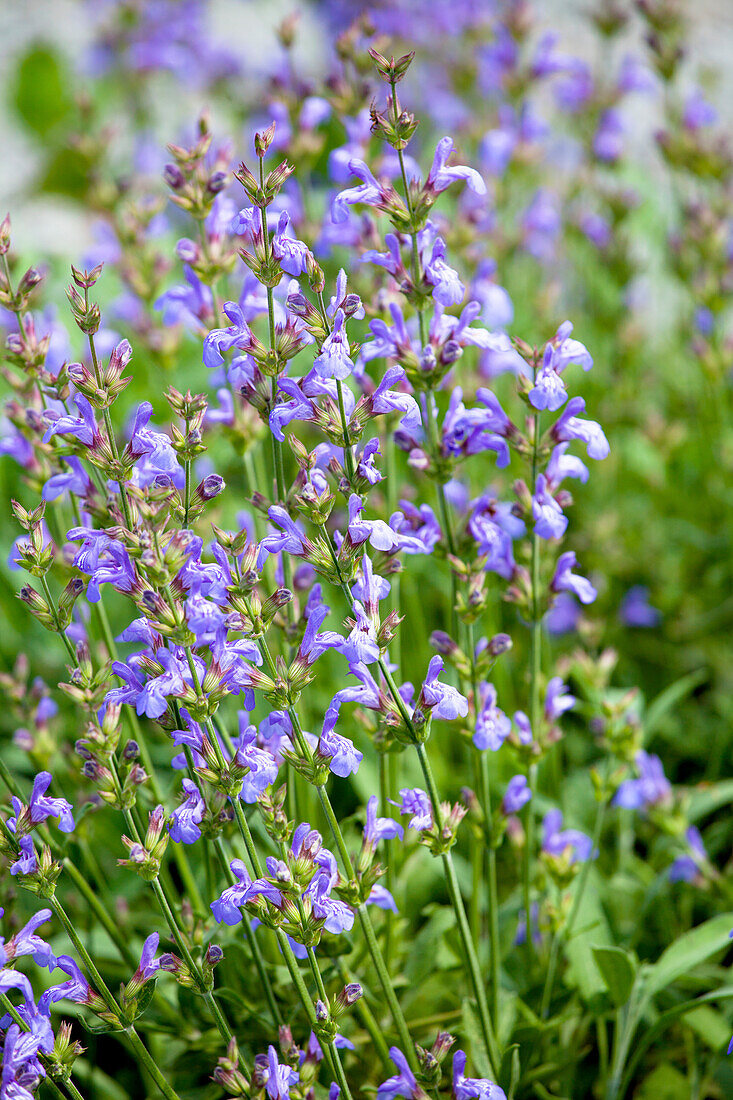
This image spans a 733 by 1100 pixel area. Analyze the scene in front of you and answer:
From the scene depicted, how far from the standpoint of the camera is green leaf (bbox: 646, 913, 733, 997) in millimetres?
2008

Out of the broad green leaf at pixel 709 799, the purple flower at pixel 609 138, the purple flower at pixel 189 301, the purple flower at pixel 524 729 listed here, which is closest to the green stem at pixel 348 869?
the purple flower at pixel 524 729

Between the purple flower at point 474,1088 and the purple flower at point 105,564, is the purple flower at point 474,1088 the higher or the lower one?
the lower one

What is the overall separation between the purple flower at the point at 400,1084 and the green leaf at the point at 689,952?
632 mm

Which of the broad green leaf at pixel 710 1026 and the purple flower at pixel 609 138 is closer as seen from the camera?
the broad green leaf at pixel 710 1026

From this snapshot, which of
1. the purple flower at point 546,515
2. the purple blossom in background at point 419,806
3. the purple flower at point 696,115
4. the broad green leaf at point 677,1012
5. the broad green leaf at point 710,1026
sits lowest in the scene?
the broad green leaf at point 710,1026

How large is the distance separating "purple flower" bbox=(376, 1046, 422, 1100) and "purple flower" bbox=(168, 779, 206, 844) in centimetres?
52

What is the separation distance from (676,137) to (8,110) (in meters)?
7.06

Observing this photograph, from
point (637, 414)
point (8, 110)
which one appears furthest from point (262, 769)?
point (8, 110)

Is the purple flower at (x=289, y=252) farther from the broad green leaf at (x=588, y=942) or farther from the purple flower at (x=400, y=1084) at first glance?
the broad green leaf at (x=588, y=942)

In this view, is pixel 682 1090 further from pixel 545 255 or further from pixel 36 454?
pixel 545 255

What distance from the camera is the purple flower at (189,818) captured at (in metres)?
1.50

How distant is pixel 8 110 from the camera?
28.4ft

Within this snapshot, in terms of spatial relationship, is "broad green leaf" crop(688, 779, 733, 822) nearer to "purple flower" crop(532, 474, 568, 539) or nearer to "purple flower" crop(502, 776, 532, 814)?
"purple flower" crop(502, 776, 532, 814)

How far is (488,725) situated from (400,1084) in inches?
24.8
